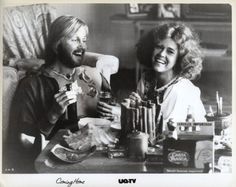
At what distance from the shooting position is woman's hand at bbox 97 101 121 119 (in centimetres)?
70

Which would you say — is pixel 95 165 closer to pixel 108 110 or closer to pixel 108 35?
pixel 108 110

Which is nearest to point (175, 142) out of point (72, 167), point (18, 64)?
point (72, 167)

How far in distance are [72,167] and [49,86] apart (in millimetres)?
150

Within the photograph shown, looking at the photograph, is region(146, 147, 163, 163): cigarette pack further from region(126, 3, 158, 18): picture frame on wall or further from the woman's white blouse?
region(126, 3, 158, 18): picture frame on wall

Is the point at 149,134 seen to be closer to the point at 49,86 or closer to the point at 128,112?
the point at 128,112

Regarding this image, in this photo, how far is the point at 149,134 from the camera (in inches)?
27.2

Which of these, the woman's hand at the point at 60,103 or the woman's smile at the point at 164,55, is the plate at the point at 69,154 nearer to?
the woman's hand at the point at 60,103

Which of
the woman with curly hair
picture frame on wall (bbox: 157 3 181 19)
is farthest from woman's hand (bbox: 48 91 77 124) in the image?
picture frame on wall (bbox: 157 3 181 19)

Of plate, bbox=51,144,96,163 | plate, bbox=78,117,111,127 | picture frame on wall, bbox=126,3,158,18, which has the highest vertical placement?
picture frame on wall, bbox=126,3,158,18

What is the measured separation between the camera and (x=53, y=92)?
0.69m

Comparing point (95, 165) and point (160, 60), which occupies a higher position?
point (160, 60)

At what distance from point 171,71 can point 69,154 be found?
24cm

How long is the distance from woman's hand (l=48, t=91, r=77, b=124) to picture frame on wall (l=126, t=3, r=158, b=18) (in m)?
0.18

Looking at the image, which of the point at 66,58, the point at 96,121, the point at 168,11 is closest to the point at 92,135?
the point at 96,121
